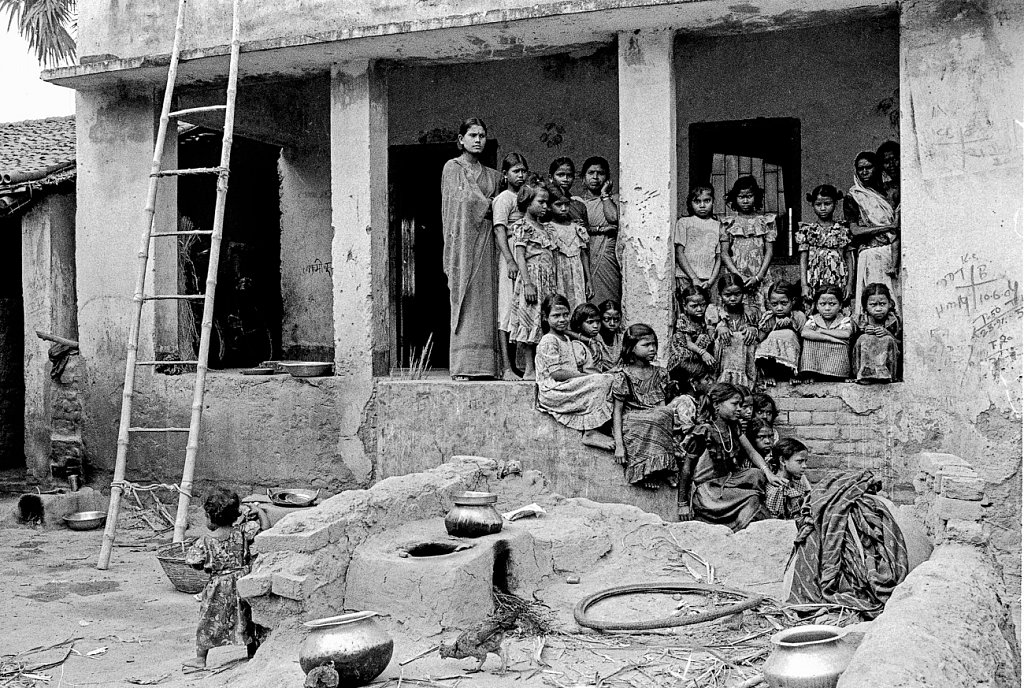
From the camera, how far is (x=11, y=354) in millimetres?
11266

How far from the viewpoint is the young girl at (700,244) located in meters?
8.15

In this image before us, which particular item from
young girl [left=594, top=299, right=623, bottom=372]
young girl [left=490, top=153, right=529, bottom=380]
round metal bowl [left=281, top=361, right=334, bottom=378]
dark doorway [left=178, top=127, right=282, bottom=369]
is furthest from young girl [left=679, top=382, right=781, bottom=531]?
dark doorway [left=178, top=127, right=282, bottom=369]

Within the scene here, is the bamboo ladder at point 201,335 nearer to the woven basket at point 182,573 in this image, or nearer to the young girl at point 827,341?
the woven basket at point 182,573

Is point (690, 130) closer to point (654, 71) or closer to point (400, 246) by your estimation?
point (654, 71)

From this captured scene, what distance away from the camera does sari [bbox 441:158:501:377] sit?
329 inches

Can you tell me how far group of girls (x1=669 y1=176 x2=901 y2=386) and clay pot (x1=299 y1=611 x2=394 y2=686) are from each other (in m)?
3.72

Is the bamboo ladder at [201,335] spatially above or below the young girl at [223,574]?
above

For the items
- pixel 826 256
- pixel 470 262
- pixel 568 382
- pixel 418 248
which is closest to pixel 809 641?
pixel 568 382

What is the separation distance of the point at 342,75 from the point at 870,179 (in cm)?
402

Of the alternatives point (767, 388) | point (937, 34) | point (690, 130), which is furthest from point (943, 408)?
point (690, 130)

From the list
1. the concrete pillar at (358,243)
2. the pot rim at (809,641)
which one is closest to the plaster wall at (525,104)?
the concrete pillar at (358,243)

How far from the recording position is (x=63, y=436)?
9.41 meters

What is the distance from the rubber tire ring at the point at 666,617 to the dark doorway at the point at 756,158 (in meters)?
4.74

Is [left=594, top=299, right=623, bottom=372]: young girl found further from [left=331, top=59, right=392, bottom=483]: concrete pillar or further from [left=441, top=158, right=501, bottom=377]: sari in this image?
[left=331, top=59, right=392, bottom=483]: concrete pillar
